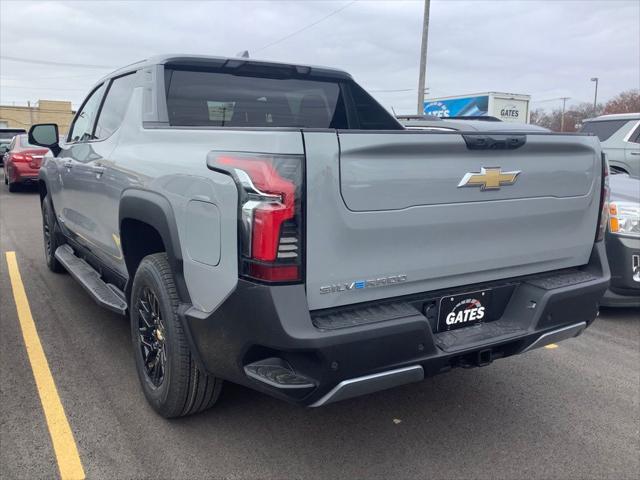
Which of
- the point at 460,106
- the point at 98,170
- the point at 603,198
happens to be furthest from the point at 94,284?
the point at 460,106

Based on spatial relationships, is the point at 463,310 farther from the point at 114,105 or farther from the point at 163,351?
the point at 114,105

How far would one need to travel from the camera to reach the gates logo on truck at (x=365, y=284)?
2383 mm

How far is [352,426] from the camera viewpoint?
3.26m

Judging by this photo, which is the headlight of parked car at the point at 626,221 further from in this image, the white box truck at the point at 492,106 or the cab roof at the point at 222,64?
the white box truck at the point at 492,106

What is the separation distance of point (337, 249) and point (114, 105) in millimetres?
2666

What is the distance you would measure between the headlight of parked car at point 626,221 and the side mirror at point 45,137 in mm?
5065

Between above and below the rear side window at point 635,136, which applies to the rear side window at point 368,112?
above

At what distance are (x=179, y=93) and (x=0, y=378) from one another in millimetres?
2134

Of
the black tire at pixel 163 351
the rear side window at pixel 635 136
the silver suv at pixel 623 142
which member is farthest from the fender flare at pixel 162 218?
the rear side window at pixel 635 136

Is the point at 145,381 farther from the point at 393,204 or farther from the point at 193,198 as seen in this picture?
the point at 393,204

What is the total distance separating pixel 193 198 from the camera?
262cm

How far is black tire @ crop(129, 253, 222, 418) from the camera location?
9.45 ft

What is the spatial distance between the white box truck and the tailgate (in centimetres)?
1881

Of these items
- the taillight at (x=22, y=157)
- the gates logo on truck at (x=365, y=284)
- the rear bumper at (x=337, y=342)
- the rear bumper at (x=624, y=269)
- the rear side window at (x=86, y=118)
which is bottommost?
the rear bumper at (x=624, y=269)
